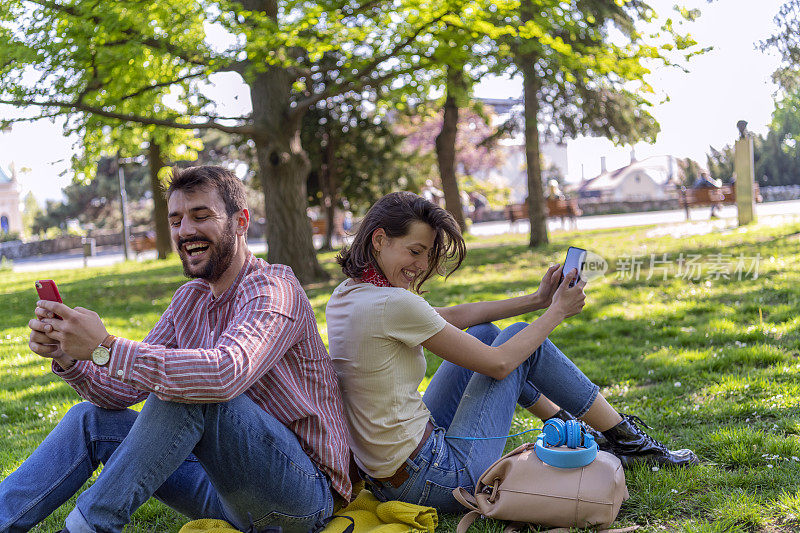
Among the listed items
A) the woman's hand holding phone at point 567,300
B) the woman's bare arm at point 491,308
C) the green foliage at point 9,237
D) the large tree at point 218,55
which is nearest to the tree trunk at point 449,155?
the large tree at point 218,55

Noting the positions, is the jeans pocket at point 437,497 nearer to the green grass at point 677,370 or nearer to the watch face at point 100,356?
the green grass at point 677,370

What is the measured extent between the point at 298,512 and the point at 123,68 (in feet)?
28.0

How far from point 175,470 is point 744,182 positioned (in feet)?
54.1

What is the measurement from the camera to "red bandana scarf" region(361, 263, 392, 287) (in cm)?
300

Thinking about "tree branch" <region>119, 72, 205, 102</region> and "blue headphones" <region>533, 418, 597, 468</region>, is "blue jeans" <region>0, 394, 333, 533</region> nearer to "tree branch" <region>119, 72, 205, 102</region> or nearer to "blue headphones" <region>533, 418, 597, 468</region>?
"blue headphones" <region>533, 418, 597, 468</region>

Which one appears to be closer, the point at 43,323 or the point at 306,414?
the point at 43,323

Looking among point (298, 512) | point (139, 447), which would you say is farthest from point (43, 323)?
point (298, 512)

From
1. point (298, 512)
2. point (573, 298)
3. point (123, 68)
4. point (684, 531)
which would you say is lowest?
point (684, 531)

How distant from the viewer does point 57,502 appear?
8.93ft

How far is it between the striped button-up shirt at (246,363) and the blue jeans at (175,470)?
3.5 inches

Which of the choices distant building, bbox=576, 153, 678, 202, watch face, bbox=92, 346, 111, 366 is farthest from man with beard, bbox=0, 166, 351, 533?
distant building, bbox=576, 153, 678, 202

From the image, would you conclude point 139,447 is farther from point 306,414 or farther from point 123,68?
point 123,68

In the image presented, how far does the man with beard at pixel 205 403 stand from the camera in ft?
7.63

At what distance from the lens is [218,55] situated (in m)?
9.70
